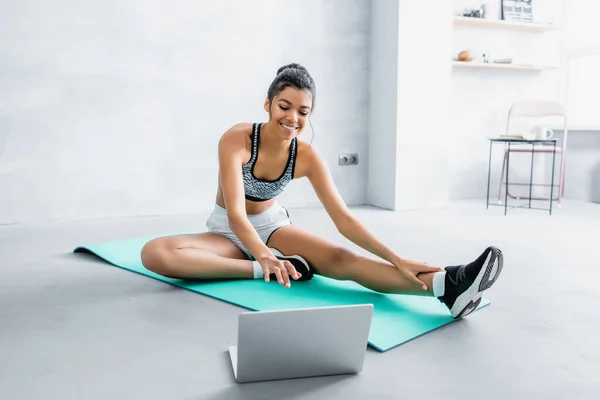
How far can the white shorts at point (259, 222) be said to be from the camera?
204 centimetres

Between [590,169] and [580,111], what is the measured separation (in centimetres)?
54

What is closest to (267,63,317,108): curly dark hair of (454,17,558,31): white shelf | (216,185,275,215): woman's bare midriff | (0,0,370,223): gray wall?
(216,185,275,215): woman's bare midriff

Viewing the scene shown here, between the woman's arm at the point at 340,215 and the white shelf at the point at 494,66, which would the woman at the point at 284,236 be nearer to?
the woman's arm at the point at 340,215

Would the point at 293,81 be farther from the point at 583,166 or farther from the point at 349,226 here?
the point at 583,166

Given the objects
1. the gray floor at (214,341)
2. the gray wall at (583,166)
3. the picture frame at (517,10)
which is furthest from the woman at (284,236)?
the gray wall at (583,166)

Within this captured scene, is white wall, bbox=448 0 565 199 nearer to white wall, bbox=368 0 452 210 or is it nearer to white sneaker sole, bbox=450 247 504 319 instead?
white wall, bbox=368 0 452 210

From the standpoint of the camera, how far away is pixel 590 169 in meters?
4.66

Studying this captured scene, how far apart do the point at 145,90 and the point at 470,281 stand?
2.60 metres

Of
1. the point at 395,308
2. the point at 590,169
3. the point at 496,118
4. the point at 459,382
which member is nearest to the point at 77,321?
the point at 395,308

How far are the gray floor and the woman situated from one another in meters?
0.12

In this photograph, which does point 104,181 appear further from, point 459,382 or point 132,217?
point 459,382

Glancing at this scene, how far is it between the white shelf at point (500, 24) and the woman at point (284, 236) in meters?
2.90

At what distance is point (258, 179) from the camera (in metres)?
1.93

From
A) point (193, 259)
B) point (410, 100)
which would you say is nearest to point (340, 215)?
point (193, 259)
